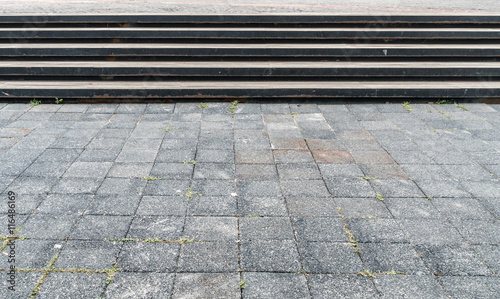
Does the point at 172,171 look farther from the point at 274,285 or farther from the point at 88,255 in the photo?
the point at 274,285

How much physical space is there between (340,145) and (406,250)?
2079 millimetres

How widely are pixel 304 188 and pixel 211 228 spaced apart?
1.14 meters

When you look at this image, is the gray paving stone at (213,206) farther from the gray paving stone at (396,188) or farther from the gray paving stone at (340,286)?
the gray paving stone at (396,188)

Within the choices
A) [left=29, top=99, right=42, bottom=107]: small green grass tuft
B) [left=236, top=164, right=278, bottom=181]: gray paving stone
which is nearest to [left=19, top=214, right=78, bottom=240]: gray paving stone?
[left=236, top=164, right=278, bottom=181]: gray paving stone

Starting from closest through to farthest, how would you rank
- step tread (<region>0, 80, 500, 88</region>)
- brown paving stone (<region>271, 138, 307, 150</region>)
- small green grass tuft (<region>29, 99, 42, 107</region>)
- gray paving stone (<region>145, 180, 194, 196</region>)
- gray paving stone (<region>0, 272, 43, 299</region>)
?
gray paving stone (<region>0, 272, 43, 299</region>) < gray paving stone (<region>145, 180, 194, 196</region>) < brown paving stone (<region>271, 138, 307, 150</region>) < small green grass tuft (<region>29, 99, 42, 107</region>) < step tread (<region>0, 80, 500, 88</region>)

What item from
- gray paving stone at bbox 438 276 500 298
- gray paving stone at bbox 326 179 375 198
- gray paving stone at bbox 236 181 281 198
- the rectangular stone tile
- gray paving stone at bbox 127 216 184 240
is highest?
gray paving stone at bbox 236 181 281 198

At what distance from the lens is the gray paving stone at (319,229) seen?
3.24 meters

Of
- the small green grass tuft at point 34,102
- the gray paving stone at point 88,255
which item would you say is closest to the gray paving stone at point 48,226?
the gray paving stone at point 88,255

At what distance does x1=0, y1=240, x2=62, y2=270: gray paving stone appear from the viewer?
291cm

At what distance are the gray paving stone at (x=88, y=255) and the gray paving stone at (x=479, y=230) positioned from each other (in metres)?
2.90

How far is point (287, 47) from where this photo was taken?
705 cm

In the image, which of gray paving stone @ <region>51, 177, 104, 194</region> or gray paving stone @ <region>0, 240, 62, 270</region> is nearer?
gray paving stone @ <region>0, 240, 62, 270</region>

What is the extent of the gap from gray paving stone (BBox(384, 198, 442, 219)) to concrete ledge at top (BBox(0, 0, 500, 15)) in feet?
16.1

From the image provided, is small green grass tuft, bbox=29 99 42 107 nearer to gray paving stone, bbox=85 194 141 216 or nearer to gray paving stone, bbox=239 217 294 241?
gray paving stone, bbox=85 194 141 216
